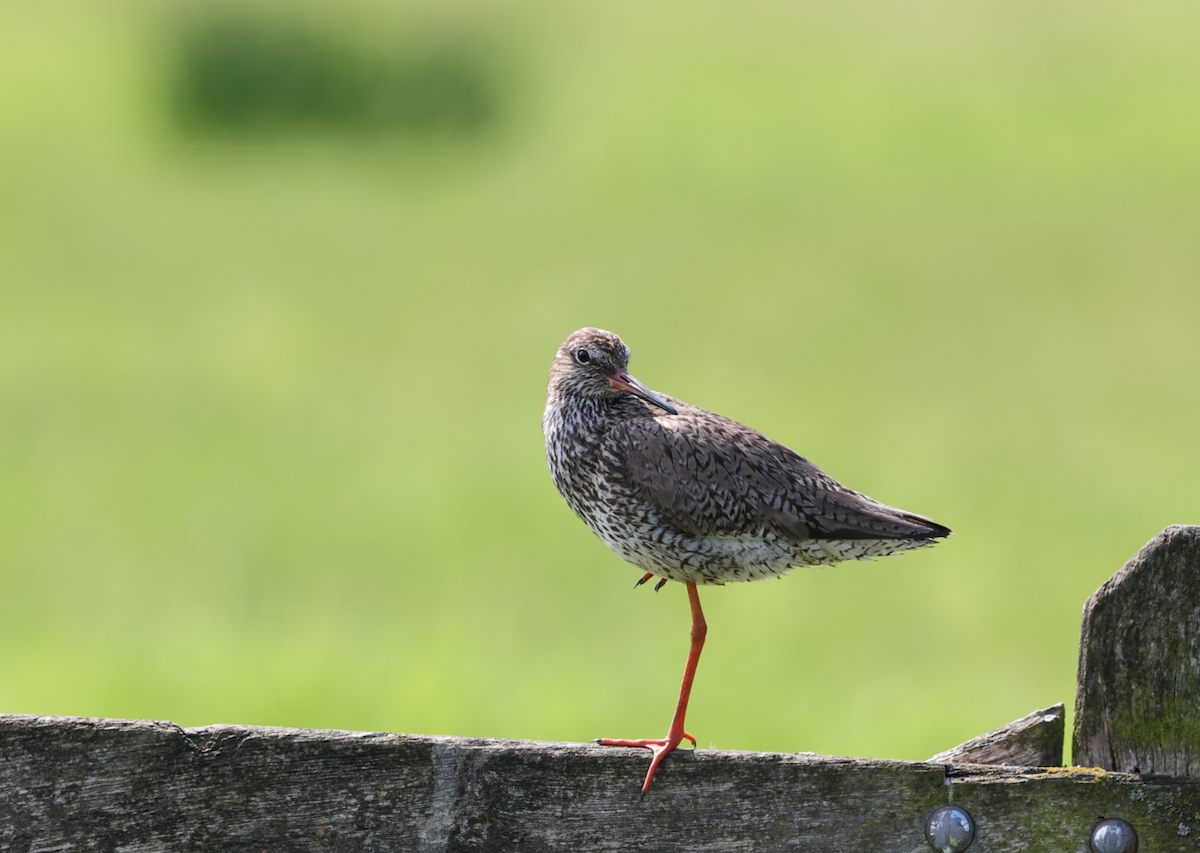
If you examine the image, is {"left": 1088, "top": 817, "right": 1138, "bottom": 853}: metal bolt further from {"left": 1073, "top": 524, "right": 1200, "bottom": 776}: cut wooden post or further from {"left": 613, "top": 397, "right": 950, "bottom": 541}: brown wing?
{"left": 613, "top": 397, "right": 950, "bottom": 541}: brown wing

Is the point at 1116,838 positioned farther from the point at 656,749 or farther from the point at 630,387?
the point at 630,387

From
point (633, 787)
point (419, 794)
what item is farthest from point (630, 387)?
point (419, 794)

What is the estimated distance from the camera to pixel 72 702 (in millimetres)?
8391

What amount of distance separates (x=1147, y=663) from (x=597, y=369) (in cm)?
180

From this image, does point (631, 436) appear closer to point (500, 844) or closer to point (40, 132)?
point (500, 844)

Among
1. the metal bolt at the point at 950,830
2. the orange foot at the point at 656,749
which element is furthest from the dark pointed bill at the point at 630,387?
the metal bolt at the point at 950,830

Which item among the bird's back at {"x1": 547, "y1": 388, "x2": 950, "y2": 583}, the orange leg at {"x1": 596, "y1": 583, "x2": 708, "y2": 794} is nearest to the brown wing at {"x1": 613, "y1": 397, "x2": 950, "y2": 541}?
the bird's back at {"x1": 547, "y1": 388, "x2": 950, "y2": 583}

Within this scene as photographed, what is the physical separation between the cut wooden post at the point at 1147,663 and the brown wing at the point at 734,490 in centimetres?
97

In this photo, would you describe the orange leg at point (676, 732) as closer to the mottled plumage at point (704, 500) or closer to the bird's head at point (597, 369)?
the mottled plumage at point (704, 500)

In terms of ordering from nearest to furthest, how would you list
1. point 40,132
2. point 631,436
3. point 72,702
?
point 631,436 → point 72,702 → point 40,132

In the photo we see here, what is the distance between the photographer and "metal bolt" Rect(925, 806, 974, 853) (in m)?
2.59

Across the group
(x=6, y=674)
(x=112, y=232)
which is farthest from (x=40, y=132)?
(x=6, y=674)

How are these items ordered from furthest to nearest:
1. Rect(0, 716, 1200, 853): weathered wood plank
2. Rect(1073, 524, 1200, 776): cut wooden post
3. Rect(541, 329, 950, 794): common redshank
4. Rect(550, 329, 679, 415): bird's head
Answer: Rect(550, 329, 679, 415): bird's head, Rect(541, 329, 950, 794): common redshank, Rect(0, 716, 1200, 853): weathered wood plank, Rect(1073, 524, 1200, 776): cut wooden post

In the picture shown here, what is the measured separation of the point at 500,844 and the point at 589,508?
1.28 m
